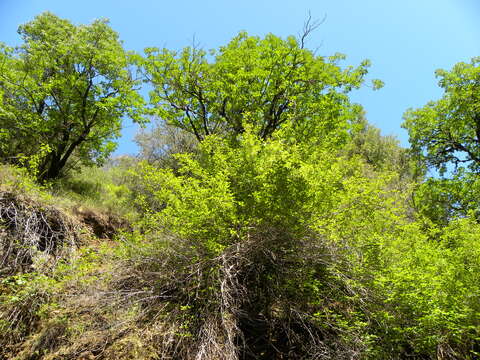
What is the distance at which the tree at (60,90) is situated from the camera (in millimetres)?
8078

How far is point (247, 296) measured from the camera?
4.37 metres

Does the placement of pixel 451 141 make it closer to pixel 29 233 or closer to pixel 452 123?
pixel 452 123

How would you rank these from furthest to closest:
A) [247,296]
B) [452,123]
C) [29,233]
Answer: [452,123] < [29,233] < [247,296]

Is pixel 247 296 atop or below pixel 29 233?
atop

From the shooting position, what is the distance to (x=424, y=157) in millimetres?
12570

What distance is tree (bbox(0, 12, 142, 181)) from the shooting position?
8.08 m

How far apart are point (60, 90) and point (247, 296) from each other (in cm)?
927

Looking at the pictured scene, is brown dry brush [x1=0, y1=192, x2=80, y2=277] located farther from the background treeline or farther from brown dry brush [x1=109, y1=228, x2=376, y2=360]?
brown dry brush [x1=109, y1=228, x2=376, y2=360]

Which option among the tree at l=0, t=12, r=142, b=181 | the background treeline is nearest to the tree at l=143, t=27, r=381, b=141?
the tree at l=0, t=12, r=142, b=181

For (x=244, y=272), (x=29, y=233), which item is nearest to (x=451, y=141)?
(x=244, y=272)

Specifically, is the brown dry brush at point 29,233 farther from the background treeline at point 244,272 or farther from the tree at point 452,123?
the tree at point 452,123

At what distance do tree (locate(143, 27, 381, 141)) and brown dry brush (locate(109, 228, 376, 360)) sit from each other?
540cm

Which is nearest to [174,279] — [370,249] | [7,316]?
[7,316]

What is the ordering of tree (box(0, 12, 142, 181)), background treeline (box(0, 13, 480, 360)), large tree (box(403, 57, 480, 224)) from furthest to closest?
large tree (box(403, 57, 480, 224)) < tree (box(0, 12, 142, 181)) < background treeline (box(0, 13, 480, 360))
